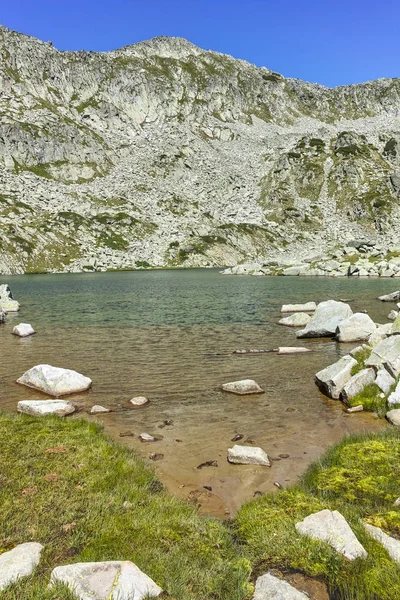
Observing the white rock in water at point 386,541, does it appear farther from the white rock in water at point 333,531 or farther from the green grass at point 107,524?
the green grass at point 107,524

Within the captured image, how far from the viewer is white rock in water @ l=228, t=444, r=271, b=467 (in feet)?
35.2

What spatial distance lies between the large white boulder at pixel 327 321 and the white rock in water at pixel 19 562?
2479cm

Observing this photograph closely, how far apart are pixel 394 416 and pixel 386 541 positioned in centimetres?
766

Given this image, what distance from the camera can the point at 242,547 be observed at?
6.65m

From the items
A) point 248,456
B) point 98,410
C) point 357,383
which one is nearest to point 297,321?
point 357,383

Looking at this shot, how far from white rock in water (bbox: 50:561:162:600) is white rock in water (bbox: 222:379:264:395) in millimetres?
11730

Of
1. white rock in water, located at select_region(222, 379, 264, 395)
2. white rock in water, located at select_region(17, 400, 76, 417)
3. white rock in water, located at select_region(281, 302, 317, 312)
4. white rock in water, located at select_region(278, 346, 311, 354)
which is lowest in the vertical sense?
white rock in water, located at select_region(281, 302, 317, 312)

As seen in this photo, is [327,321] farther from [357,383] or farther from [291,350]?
[357,383]

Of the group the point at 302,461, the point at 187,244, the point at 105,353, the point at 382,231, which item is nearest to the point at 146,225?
the point at 187,244

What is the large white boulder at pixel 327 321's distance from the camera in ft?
93.5

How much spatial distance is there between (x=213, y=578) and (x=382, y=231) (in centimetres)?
19492

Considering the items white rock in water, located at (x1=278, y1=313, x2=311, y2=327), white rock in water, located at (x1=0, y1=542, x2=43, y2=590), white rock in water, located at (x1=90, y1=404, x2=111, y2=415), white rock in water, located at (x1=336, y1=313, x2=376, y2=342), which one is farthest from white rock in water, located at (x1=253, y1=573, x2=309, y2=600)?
white rock in water, located at (x1=278, y1=313, x2=311, y2=327)

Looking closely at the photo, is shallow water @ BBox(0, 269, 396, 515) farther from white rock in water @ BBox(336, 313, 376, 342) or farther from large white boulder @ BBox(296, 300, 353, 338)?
large white boulder @ BBox(296, 300, 353, 338)

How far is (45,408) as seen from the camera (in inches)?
561
